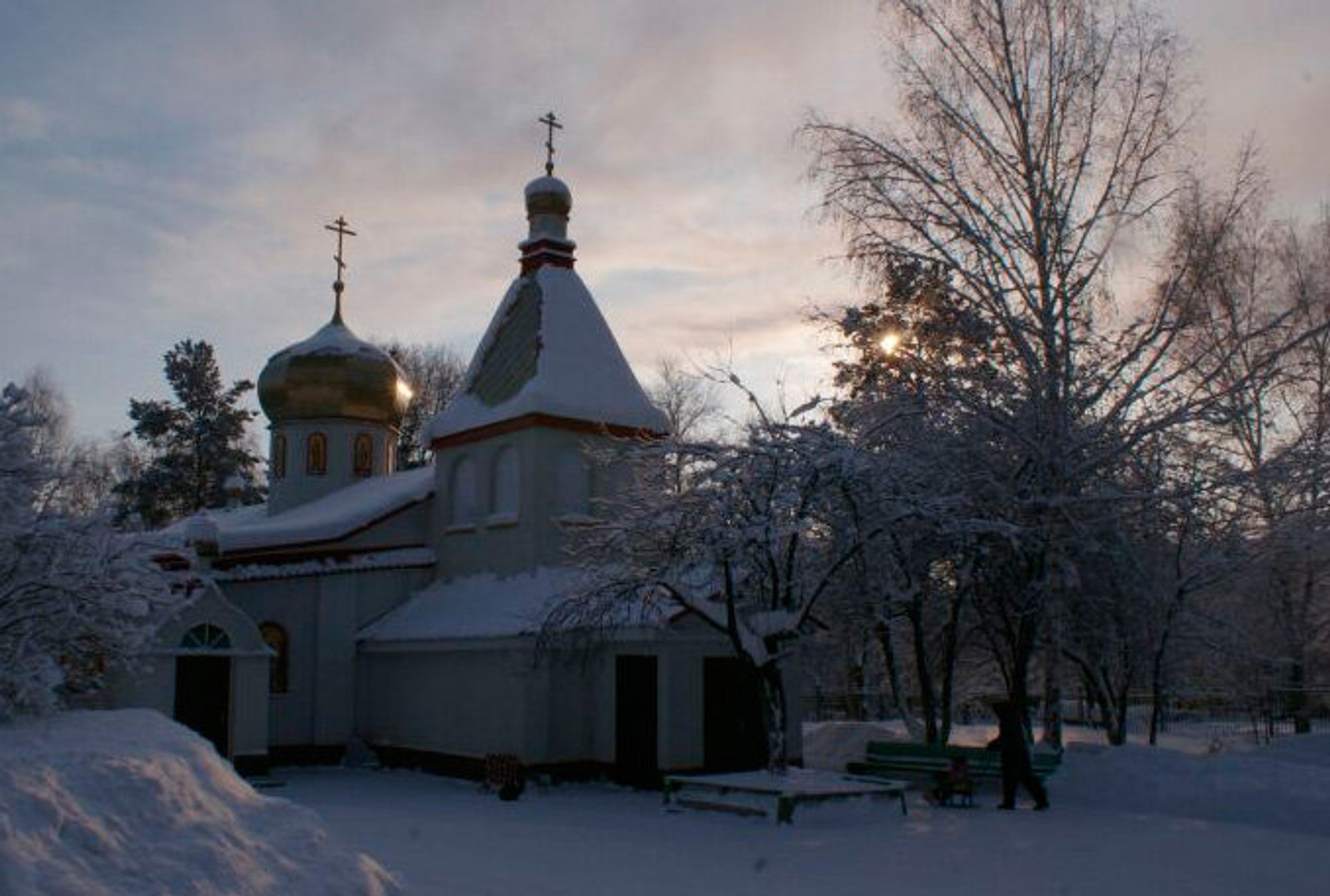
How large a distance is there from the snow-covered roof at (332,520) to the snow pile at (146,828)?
1492cm

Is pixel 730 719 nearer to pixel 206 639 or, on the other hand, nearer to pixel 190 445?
pixel 206 639

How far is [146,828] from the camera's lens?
807 centimetres

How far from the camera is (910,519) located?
19.0m

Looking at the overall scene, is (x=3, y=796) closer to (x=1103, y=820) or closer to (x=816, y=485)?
(x=816, y=485)

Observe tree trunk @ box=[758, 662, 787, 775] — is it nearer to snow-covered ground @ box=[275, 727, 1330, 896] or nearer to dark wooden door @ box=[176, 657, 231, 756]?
snow-covered ground @ box=[275, 727, 1330, 896]

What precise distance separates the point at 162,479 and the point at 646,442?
106 ft

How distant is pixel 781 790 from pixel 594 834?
2458 millimetres

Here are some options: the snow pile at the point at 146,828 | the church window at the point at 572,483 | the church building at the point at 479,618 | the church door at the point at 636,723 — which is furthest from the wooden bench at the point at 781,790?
the snow pile at the point at 146,828

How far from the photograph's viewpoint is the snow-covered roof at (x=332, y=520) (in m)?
24.9

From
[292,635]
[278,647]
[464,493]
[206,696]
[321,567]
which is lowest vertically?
[206,696]

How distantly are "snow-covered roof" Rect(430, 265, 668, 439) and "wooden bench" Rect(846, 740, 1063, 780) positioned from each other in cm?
758

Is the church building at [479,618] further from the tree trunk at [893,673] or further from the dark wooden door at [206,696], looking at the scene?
the tree trunk at [893,673]

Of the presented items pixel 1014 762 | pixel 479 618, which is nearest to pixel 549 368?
pixel 479 618

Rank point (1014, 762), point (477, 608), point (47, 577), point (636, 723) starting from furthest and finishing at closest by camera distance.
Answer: point (477, 608) → point (636, 723) → point (1014, 762) → point (47, 577)
